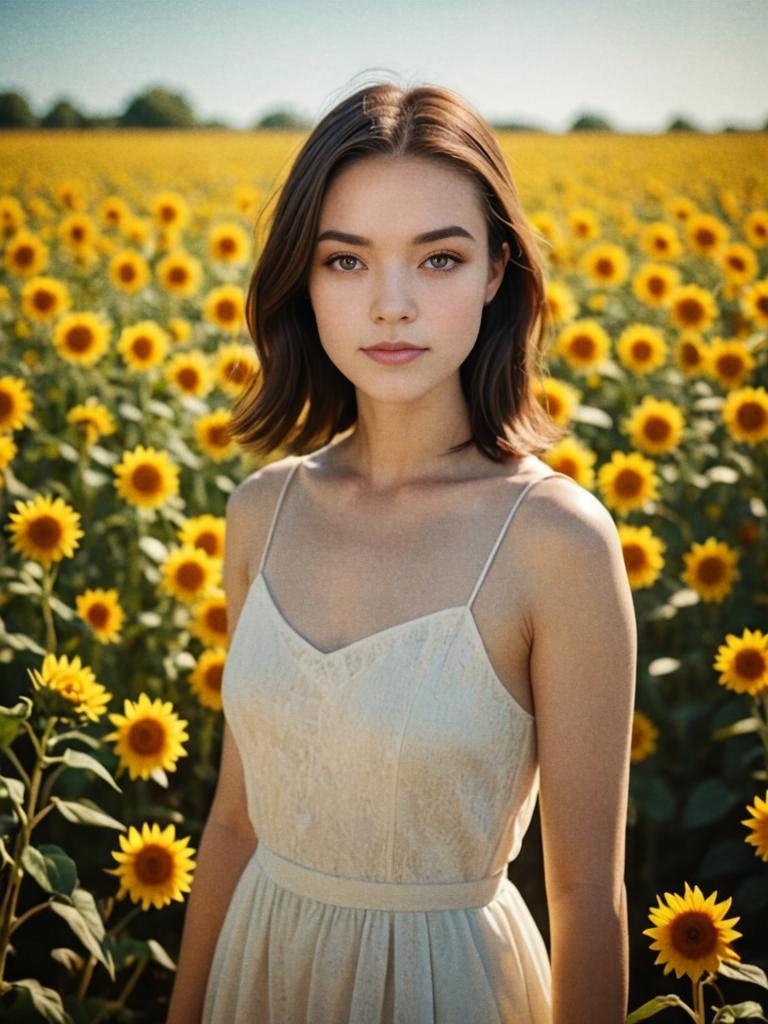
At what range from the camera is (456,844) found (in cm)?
155

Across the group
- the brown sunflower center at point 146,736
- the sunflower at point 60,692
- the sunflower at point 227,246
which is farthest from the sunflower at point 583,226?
the sunflower at point 60,692

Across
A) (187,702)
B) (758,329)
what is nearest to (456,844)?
(187,702)

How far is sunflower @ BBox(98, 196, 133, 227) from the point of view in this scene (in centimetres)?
463

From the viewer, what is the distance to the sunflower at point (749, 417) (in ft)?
10.7

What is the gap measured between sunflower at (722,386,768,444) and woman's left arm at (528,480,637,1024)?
76.7 inches

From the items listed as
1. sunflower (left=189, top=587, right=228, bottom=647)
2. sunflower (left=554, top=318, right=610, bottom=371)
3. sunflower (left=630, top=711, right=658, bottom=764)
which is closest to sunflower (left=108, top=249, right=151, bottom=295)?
sunflower (left=554, top=318, right=610, bottom=371)

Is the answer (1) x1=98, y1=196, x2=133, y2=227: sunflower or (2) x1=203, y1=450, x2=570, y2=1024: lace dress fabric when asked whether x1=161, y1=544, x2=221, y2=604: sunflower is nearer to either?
(2) x1=203, y1=450, x2=570, y2=1024: lace dress fabric

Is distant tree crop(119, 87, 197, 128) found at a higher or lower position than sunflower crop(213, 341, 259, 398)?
higher

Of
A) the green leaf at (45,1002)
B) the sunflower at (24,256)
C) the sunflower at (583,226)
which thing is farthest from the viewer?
the sunflower at (583,226)

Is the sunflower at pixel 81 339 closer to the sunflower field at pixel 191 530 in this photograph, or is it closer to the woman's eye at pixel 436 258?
the sunflower field at pixel 191 530

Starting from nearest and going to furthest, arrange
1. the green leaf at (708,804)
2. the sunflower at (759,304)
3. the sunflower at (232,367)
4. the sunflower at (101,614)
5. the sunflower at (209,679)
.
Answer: the green leaf at (708,804), the sunflower at (209,679), the sunflower at (101,614), the sunflower at (232,367), the sunflower at (759,304)

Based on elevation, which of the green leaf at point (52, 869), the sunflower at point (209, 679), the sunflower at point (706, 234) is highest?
the sunflower at point (706, 234)

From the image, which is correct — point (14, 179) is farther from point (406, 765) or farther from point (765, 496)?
point (406, 765)

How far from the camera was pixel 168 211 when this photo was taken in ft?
15.4
